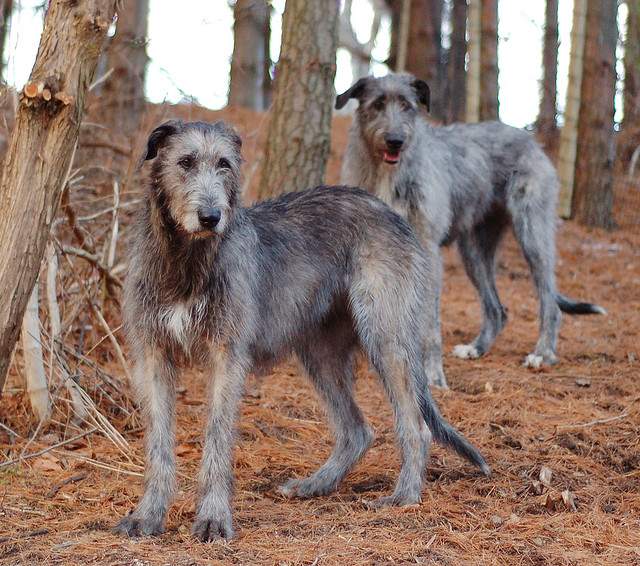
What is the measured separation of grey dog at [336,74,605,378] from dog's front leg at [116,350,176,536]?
10.7ft

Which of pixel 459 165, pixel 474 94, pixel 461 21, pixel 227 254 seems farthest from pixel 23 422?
pixel 461 21

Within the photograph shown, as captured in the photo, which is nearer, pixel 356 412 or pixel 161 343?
pixel 161 343

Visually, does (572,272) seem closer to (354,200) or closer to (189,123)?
(354,200)

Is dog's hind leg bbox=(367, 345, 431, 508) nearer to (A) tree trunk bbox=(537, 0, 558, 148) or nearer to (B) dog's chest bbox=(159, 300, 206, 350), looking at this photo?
(B) dog's chest bbox=(159, 300, 206, 350)

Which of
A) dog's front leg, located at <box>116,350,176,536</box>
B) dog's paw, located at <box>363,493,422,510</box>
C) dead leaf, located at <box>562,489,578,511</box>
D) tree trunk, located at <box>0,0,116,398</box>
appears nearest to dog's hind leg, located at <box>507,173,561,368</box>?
dead leaf, located at <box>562,489,578,511</box>

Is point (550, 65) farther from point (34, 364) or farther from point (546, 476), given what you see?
point (34, 364)

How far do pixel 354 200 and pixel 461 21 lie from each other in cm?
1780

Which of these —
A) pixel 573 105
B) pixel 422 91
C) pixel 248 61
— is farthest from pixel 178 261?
pixel 248 61

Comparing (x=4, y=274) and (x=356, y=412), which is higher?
(x=4, y=274)

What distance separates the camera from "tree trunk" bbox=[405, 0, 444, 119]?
55.4ft

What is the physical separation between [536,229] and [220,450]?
5.15 metres

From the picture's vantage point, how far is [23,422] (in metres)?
5.91

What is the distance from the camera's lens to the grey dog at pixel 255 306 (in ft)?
14.6

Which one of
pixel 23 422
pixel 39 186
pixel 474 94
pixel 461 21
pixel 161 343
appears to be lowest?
pixel 23 422
